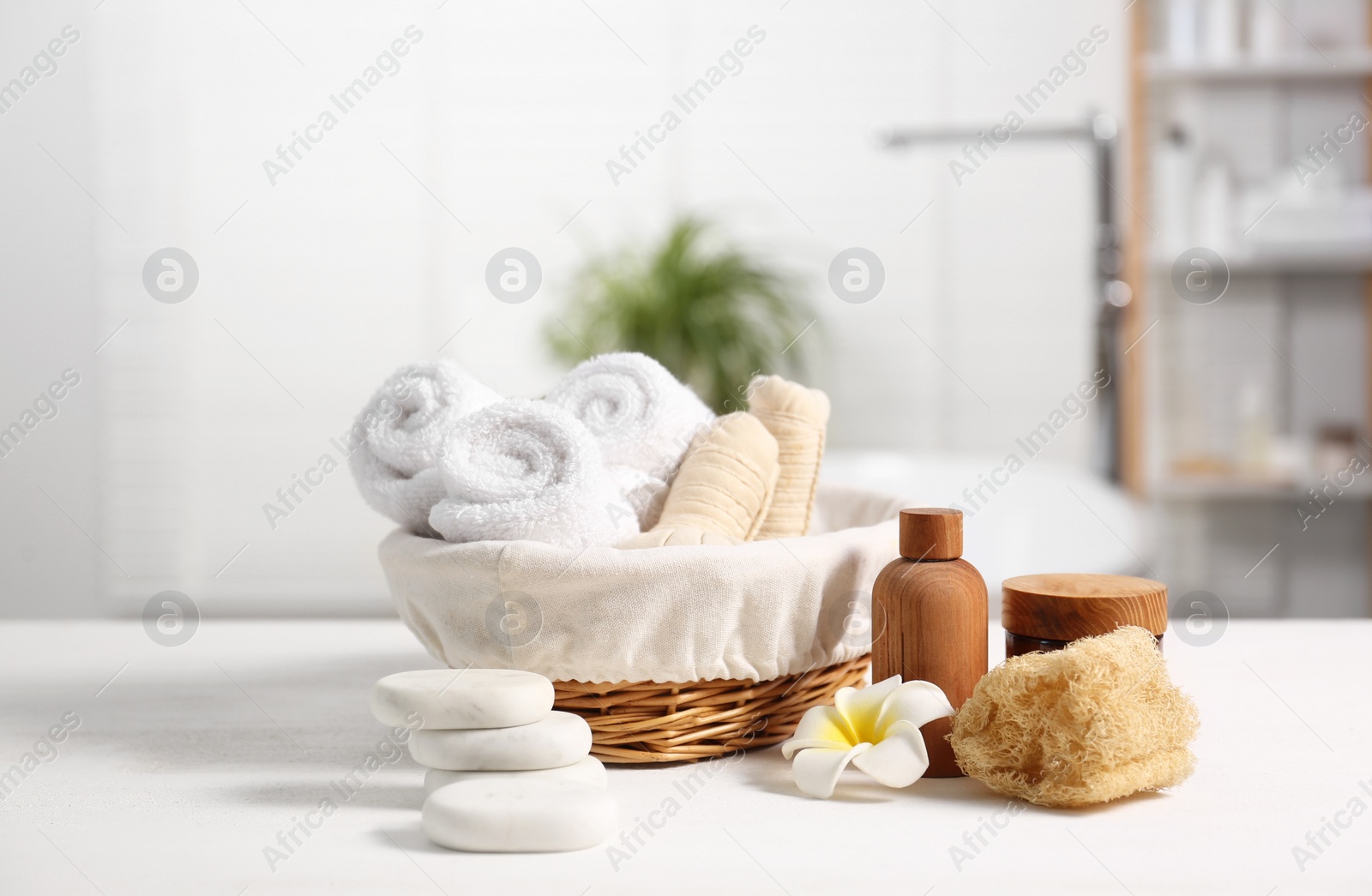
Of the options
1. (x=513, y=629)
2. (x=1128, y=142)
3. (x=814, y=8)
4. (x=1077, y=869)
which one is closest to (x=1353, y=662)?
(x=1077, y=869)

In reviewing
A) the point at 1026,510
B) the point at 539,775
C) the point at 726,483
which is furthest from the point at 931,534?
the point at 1026,510

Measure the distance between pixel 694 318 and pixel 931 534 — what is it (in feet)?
5.87

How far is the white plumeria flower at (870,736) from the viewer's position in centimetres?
59

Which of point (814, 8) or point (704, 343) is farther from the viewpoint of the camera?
point (814, 8)

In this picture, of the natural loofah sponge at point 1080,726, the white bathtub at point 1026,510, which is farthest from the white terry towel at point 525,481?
the white bathtub at point 1026,510

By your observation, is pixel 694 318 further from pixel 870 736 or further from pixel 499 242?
pixel 870 736

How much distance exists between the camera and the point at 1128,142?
8.34 ft

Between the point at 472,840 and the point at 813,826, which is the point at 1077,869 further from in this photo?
the point at 472,840

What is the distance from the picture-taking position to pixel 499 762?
22.5 inches

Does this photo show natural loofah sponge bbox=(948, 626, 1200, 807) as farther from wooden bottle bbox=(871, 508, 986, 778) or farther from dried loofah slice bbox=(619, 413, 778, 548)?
dried loofah slice bbox=(619, 413, 778, 548)

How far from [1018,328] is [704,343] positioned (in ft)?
2.54

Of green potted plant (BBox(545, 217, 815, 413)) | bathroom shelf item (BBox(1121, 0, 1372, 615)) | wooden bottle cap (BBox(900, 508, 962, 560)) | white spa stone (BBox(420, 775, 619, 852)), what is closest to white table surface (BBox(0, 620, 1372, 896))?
white spa stone (BBox(420, 775, 619, 852))

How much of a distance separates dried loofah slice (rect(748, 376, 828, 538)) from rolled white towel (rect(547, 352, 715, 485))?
2.3 inches

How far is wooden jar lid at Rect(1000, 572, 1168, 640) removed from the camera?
640mm
